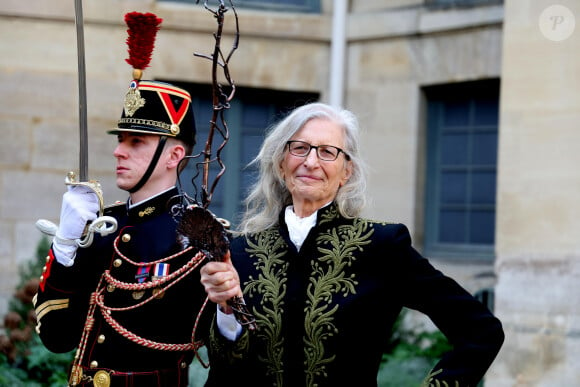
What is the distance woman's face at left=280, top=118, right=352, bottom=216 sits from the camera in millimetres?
3535

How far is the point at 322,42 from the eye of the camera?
855 centimetres

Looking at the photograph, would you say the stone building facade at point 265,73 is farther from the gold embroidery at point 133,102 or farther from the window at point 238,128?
the gold embroidery at point 133,102

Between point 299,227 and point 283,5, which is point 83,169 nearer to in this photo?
point 299,227

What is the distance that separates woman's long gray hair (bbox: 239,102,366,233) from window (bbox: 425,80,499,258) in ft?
15.2

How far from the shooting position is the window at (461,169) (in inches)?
323

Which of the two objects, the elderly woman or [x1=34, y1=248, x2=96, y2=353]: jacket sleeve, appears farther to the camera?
[x1=34, y1=248, x2=96, y2=353]: jacket sleeve

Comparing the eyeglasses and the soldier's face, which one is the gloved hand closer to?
the soldier's face

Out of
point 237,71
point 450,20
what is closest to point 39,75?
point 237,71

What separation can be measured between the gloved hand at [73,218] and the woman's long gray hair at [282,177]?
557mm

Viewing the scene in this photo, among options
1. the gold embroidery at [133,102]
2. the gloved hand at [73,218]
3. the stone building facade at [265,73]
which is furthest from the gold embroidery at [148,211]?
the stone building facade at [265,73]

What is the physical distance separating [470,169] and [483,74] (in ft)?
2.55

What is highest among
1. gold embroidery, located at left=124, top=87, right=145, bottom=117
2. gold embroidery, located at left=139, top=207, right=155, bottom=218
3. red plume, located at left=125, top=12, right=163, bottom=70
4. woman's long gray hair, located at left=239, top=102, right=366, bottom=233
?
red plume, located at left=125, top=12, right=163, bottom=70

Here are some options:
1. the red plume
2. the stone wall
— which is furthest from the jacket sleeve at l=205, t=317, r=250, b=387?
the stone wall

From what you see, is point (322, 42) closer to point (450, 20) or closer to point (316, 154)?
point (450, 20)
